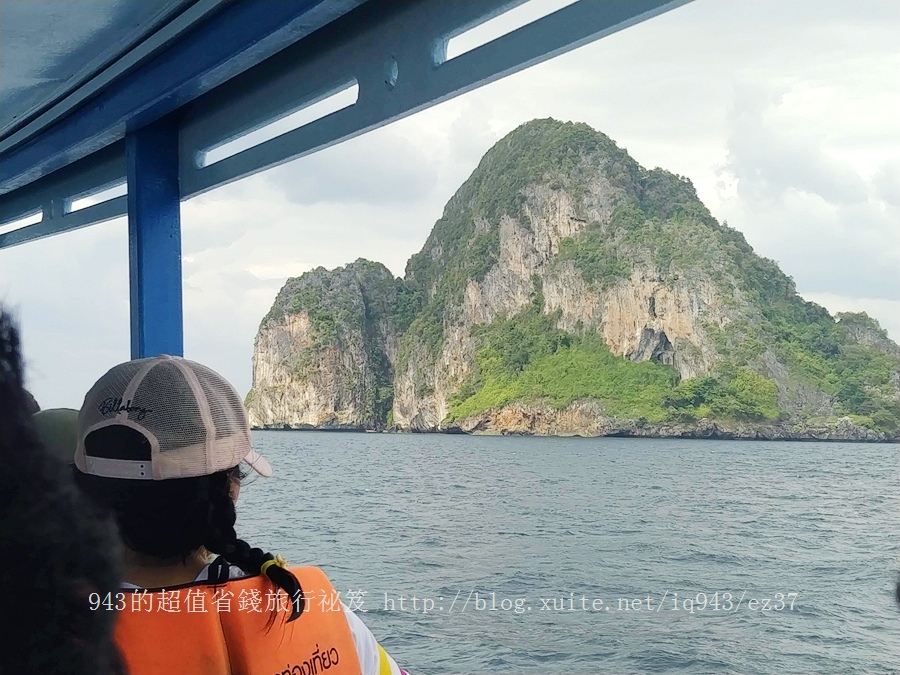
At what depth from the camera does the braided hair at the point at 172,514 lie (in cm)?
81

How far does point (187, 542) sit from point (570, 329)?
39.5 metres

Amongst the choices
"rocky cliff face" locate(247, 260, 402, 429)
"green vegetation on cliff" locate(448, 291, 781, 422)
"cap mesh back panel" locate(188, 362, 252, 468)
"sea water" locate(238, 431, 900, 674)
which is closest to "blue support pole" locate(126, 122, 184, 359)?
"cap mesh back panel" locate(188, 362, 252, 468)

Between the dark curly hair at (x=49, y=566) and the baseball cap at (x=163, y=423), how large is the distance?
1.17 ft

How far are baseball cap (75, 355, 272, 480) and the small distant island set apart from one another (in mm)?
33538

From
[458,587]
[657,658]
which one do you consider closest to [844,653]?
[657,658]

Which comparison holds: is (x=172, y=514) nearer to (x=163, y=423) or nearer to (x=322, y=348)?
(x=163, y=423)

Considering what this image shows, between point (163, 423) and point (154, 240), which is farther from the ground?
point (154, 240)

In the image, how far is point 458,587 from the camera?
71.4ft

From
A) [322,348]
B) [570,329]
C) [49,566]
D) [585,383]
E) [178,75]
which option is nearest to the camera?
[49,566]

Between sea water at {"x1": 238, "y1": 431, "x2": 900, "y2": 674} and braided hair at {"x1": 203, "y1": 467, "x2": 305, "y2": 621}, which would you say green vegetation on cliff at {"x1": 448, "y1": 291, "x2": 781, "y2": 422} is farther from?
braided hair at {"x1": 203, "y1": 467, "x2": 305, "y2": 621}

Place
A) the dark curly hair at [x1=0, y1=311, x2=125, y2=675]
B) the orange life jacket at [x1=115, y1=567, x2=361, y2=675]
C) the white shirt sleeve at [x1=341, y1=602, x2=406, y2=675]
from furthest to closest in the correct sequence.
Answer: the white shirt sleeve at [x1=341, y1=602, x2=406, y2=675], the orange life jacket at [x1=115, y1=567, x2=361, y2=675], the dark curly hair at [x1=0, y1=311, x2=125, y2=675]

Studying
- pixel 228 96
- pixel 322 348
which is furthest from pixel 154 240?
pixel 322 348

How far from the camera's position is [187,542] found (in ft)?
2.72

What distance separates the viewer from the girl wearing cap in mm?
789
